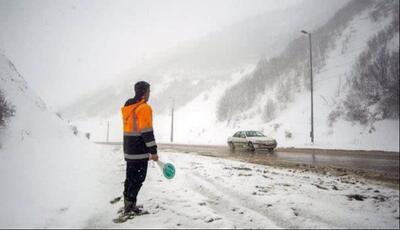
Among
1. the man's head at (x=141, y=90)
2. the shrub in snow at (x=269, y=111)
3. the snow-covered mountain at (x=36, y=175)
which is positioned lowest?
the snow-covered mountain at (x=36, y=175)

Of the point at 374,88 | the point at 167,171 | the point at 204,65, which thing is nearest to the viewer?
the point at 167,171

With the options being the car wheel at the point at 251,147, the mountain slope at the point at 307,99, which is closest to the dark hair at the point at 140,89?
the car wheel at the point at 251,147

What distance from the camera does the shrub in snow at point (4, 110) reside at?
996cm

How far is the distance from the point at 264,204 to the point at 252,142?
13049 millimetres

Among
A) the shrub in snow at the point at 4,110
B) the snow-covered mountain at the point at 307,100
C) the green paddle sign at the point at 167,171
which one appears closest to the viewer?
the green paddle sign at the point at 167,171

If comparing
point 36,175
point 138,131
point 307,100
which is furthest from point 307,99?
point 138,131

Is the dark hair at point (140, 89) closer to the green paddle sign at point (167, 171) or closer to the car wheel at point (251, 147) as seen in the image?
the green paddle sign at point (167, 171)

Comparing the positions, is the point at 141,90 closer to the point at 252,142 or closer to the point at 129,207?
the point at 129,207

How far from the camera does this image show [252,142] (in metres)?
17.2

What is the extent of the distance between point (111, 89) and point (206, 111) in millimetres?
74219

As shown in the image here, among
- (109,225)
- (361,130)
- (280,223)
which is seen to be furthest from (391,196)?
(361,130)

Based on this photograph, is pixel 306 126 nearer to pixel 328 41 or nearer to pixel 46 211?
pixel 328 41

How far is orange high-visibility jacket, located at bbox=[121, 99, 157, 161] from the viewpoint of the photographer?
4.12 m

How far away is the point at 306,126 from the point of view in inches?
998
